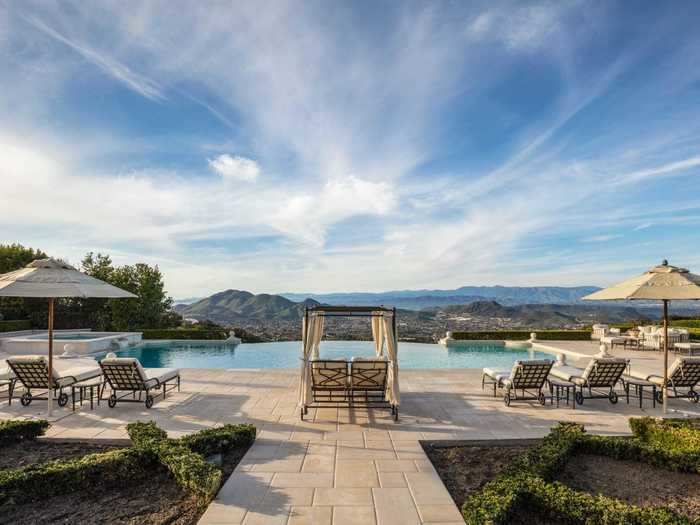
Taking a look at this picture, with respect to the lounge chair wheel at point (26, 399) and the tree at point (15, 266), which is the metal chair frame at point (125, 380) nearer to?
the lounge chair wheel at point (26, 399)

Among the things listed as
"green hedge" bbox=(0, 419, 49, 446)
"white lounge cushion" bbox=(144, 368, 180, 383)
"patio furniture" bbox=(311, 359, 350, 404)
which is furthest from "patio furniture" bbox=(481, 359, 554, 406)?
"green hedge" bbox=(0, 419, 49, 446)

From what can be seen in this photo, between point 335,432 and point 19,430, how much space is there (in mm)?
3676

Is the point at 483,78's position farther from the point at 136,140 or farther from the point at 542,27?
the point at 136,140

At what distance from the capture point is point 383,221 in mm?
17578

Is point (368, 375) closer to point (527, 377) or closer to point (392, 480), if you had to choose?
point (392, 480)

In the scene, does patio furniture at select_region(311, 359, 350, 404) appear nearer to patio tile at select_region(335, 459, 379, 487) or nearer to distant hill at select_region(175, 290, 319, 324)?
patio tile at select_region(335, 459, 379, 487)

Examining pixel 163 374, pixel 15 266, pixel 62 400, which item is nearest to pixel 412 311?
pixel 15 266

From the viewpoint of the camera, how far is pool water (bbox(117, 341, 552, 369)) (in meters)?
13.4

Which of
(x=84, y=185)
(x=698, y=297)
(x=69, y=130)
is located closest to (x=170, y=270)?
(x=84, y=185)

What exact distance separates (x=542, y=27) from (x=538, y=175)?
6.11 meters

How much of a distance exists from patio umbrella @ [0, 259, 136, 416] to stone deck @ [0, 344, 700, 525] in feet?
5.79

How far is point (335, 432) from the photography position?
5.40 meters

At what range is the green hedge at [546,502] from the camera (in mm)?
3023

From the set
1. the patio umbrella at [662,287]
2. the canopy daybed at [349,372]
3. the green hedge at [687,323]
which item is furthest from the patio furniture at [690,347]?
the canopy daybed at [349,372]
